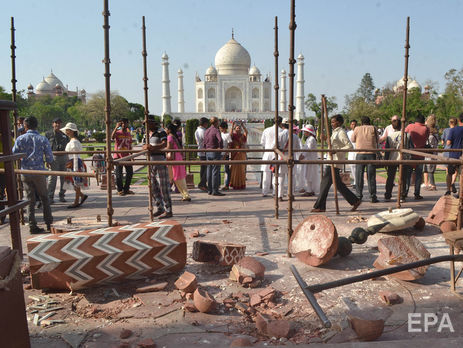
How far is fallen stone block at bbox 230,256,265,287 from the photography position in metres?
3.70

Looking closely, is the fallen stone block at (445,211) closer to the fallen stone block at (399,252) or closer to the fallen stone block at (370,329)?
the fallen stone block at (399,252)

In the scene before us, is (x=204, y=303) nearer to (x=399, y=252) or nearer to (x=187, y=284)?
(x=187, y=284)

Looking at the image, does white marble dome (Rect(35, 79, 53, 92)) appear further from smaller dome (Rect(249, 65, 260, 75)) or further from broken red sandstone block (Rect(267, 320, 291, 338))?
broken red sandstone block (Rect(267, 320, 291, 338))

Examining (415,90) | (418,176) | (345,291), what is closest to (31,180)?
(345,291)

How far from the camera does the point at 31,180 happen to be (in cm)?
569

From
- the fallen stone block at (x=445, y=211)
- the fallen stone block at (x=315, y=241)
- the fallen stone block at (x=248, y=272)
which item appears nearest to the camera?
the fallen stone block at (x=248, y=272)

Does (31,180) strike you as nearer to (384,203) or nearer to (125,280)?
(125,280)

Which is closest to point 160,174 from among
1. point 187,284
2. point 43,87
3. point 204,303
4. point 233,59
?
point 187,284

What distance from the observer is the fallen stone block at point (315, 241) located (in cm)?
409

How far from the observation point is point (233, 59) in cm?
7050

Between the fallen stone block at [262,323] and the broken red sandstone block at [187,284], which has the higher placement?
the broken red sandstone block at [187,284]

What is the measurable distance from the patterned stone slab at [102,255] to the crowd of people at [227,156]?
2189mm

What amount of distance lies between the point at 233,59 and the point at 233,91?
19.4ft

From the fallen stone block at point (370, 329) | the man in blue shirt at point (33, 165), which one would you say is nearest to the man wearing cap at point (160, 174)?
the man in blue shirt at point (33, 165)
